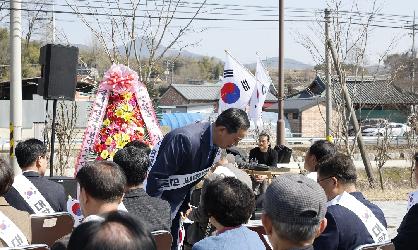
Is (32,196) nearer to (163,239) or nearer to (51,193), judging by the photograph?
(51,193)

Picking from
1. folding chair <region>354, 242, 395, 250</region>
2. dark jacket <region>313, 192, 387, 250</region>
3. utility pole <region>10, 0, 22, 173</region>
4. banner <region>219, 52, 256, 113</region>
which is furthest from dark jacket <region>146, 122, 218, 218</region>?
banner <region>219, 52, 256, 113</region>

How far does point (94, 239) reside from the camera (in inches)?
74.5

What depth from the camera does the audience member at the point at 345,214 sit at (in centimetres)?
398

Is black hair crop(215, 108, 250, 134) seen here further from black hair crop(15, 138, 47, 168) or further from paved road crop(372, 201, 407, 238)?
paved road crop(372, 201, 407, 238)

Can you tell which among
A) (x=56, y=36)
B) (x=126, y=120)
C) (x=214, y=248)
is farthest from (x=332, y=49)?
(x=214, y=248)

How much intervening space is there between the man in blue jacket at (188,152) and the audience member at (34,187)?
748 millimetres

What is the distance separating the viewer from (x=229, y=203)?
356 centimetres

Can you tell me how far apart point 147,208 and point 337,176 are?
49.3 inches

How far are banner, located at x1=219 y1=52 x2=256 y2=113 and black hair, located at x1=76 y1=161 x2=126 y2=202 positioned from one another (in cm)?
872

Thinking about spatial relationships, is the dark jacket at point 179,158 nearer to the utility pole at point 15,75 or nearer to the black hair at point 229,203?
the black hair at point 229,203

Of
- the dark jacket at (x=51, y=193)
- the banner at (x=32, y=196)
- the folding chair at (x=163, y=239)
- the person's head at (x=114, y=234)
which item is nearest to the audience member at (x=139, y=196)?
the folding chair at (x=163, y=239)

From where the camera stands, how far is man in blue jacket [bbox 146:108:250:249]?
5395 mm

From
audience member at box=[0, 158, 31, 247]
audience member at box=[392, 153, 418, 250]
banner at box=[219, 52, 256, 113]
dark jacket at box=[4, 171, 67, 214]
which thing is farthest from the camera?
banner at box=[219, 52, 256, 113]

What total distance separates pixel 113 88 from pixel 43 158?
9.32 feet
